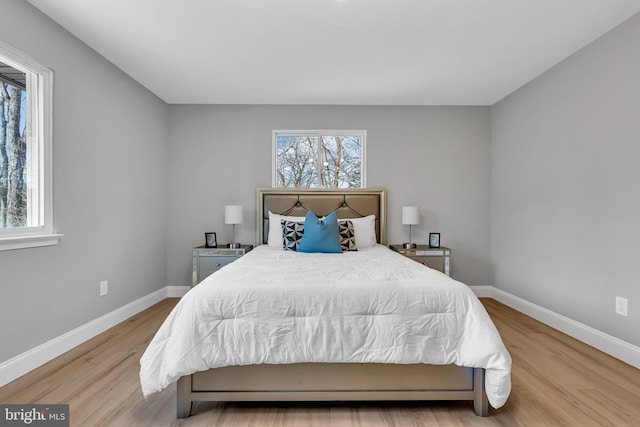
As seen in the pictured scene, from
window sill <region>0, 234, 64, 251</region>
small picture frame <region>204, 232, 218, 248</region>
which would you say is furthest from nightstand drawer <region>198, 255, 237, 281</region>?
window sill <region>0, 234, 64, 251</region>

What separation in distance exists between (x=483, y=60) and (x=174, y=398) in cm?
369

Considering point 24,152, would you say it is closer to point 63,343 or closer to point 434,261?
point 63,343

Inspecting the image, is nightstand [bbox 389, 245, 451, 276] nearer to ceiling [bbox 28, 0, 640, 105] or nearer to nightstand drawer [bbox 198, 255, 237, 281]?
ceiling [bbox 28, 0, 640, 105]

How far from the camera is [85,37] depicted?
2.60m

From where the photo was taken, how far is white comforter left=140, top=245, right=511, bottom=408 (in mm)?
1635

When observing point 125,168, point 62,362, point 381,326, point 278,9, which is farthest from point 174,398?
point 278,9

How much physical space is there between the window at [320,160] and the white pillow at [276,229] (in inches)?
24.5

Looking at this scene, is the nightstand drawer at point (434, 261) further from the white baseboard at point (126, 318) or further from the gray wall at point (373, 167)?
the white baseboard at point (126, 318)

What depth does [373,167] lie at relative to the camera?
419 cm

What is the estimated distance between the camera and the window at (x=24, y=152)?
6.83ft

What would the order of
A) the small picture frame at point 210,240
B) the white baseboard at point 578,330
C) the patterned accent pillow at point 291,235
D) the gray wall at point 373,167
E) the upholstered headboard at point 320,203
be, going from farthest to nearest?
the gray wall at point 373,167
the upholstered headboard at point 320,203
the small picture frame at point 210,240
the patterned accent pillow at point 291,235
the white baseboard at point 578,330

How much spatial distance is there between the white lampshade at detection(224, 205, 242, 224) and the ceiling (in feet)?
4.57

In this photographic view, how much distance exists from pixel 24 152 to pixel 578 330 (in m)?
4.68

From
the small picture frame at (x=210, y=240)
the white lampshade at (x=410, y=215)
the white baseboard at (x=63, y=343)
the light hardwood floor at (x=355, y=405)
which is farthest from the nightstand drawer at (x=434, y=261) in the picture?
the white baseboard at (x=63, y=343)
